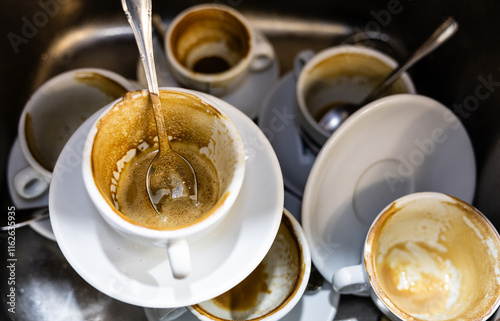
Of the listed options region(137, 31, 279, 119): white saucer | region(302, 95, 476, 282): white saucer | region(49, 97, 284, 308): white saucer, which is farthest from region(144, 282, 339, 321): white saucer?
region(137, 31, 279, 119): white saucer

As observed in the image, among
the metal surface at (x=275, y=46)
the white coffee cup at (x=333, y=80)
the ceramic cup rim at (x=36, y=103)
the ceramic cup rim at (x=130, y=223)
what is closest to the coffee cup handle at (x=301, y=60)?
the white coffee cup at (x=333, y=80)

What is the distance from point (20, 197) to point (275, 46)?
50 centimetres

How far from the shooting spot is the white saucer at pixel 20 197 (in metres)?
0.66

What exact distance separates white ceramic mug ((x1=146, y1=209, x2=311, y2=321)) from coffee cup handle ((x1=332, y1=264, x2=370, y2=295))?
0.12 ft

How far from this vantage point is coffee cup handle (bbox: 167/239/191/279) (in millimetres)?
425

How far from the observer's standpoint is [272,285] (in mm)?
634

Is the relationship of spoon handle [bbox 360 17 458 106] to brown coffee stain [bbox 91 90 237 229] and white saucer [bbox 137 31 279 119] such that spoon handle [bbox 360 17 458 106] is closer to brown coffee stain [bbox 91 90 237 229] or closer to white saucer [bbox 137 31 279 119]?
white saucer [bbox 137 31 279 119]

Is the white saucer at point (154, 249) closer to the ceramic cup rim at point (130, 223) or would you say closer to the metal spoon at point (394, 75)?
the ceramic cup rim at point (130, 223)

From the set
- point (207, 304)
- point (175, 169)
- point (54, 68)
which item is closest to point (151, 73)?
point (175, 169)

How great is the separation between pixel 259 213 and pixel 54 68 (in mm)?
515

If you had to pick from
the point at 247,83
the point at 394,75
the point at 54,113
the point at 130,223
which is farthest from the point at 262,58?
the point at 130,223

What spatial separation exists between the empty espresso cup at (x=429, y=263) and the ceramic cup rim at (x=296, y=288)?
4 centimetres

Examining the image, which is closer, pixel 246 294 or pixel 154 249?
pixel 154 249

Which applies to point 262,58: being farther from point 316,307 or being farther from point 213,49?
point 316,307
